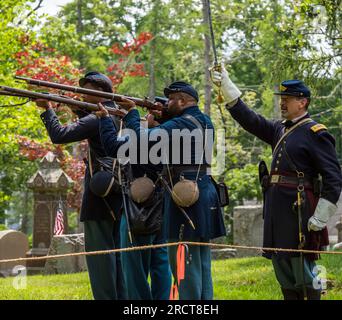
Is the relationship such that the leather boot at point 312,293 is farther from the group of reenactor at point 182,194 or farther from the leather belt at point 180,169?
the leather belt at point 180,169

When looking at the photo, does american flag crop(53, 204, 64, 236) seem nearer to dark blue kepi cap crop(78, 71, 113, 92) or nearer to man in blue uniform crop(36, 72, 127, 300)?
man in blue uniform crop(36, 72, 127, 300)

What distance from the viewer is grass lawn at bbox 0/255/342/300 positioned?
27.5ft

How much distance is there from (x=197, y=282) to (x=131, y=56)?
2087 cm

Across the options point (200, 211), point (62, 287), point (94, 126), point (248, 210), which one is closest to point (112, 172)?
point (94, 126)

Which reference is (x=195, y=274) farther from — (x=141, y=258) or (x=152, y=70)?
(x=152, y=70)

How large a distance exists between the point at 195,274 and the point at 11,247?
10.3 meters

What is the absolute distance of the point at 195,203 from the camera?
19.3 ft

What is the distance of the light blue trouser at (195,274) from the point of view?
5.80m

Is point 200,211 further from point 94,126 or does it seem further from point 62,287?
point 62,287

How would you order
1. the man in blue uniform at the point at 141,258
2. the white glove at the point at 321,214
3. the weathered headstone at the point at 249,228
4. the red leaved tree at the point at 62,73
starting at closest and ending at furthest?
the white glove at the point at 321,214, the man in blue uniform at the point at 141,258, the weathered headstone at the point at 249,228, the red leaved tree at the point at 62,73

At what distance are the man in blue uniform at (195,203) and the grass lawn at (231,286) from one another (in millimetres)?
2170

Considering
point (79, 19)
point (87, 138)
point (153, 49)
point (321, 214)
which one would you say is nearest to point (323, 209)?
point (321, 214)

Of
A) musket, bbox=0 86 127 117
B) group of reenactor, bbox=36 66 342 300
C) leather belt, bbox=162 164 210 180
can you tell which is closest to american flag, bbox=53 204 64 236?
group of reenactor, bbox=36 66 342 300

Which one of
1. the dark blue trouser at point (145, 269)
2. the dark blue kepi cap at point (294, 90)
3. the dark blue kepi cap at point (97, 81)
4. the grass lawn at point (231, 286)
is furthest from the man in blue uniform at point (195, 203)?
the grass lawn at point (231, 286)
